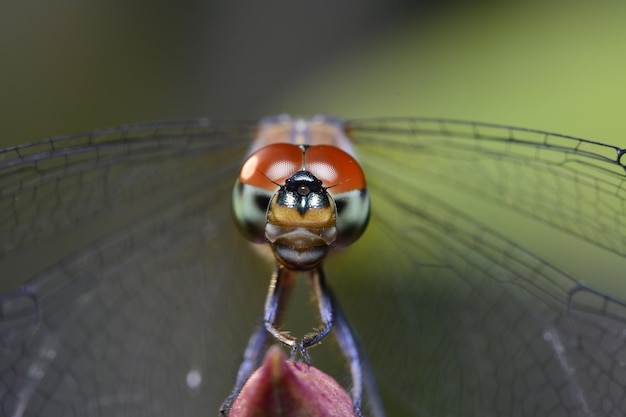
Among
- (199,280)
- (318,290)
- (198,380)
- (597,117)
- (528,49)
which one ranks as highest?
(528,49)

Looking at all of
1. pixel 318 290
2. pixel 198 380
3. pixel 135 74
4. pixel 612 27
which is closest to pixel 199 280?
pixel 198 380

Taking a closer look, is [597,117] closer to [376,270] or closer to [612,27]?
[612,27]

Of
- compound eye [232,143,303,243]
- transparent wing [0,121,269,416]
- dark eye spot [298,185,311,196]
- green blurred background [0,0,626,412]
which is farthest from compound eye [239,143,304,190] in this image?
green blurred background [0,0,626,412]

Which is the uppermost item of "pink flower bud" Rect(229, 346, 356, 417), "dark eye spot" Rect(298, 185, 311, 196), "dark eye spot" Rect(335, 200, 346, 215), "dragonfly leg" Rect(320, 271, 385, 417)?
"dark eye spot" Rect(298, 185, 311, 196)

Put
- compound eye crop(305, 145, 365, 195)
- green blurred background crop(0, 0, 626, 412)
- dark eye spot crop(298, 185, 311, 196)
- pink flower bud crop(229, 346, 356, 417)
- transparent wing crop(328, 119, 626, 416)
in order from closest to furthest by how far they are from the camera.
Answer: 1. pink flower bud crop(229, 346, 356, 417)
2. dark eye spot crop(298, 185, 311, 196)
3. compound eye crop(305, 145, 365, 195)
4. transparent wing crop(328, 119, 626, 416)
5. green blurred background crop(0, 0, 626, 412)

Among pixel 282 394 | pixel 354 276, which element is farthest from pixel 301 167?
pixel 354 276

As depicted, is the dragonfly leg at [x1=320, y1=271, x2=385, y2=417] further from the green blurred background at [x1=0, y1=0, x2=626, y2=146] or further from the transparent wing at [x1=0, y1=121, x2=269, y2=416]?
the green blurred background at [x1=0, y1=0, x2=626, y2=146]
